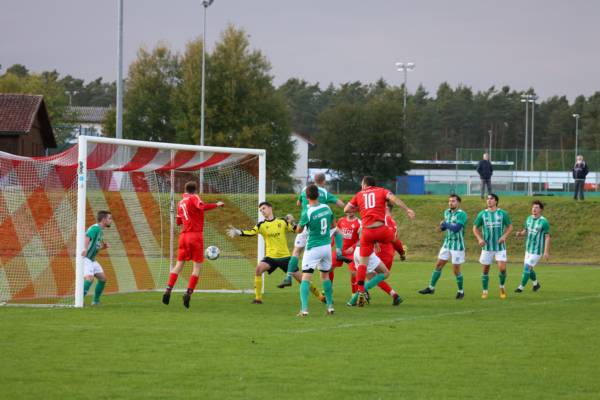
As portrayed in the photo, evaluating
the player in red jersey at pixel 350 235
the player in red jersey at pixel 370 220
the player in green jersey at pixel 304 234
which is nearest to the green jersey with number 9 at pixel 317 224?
the player in green jersey at pixel 304 234

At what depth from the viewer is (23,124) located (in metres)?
55.3

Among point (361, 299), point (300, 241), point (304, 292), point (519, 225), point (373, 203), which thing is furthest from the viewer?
point (519, 225)

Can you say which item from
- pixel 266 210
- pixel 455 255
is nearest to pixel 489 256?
pixel 455 255

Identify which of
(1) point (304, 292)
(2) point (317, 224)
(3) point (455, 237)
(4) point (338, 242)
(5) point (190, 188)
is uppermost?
(5) point (190, 188)

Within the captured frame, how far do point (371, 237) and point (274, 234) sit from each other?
172cm

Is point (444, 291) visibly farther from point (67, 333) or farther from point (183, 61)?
point (183, 61)

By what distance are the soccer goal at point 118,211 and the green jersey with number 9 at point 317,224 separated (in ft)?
13.0

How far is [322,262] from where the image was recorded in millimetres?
14102

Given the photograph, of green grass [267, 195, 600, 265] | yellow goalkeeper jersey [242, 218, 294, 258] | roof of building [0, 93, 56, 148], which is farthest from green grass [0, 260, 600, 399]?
roof of building [0, 93, 56, 148]

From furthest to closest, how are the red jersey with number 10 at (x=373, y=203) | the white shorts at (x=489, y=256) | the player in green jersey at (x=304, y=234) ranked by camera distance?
the white shorts at (x=489, y=256)
the player in green jersey at (x=304, y=234)
the red jersey with number 10 at (x=373, y=203)

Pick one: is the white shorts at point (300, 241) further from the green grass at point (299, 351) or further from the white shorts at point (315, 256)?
the white shorts at point (315, 256)

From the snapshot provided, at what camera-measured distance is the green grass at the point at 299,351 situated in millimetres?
8047

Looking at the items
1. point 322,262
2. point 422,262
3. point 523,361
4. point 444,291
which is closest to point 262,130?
point 422,262

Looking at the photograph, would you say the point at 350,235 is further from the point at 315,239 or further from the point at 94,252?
the point at 94,252
